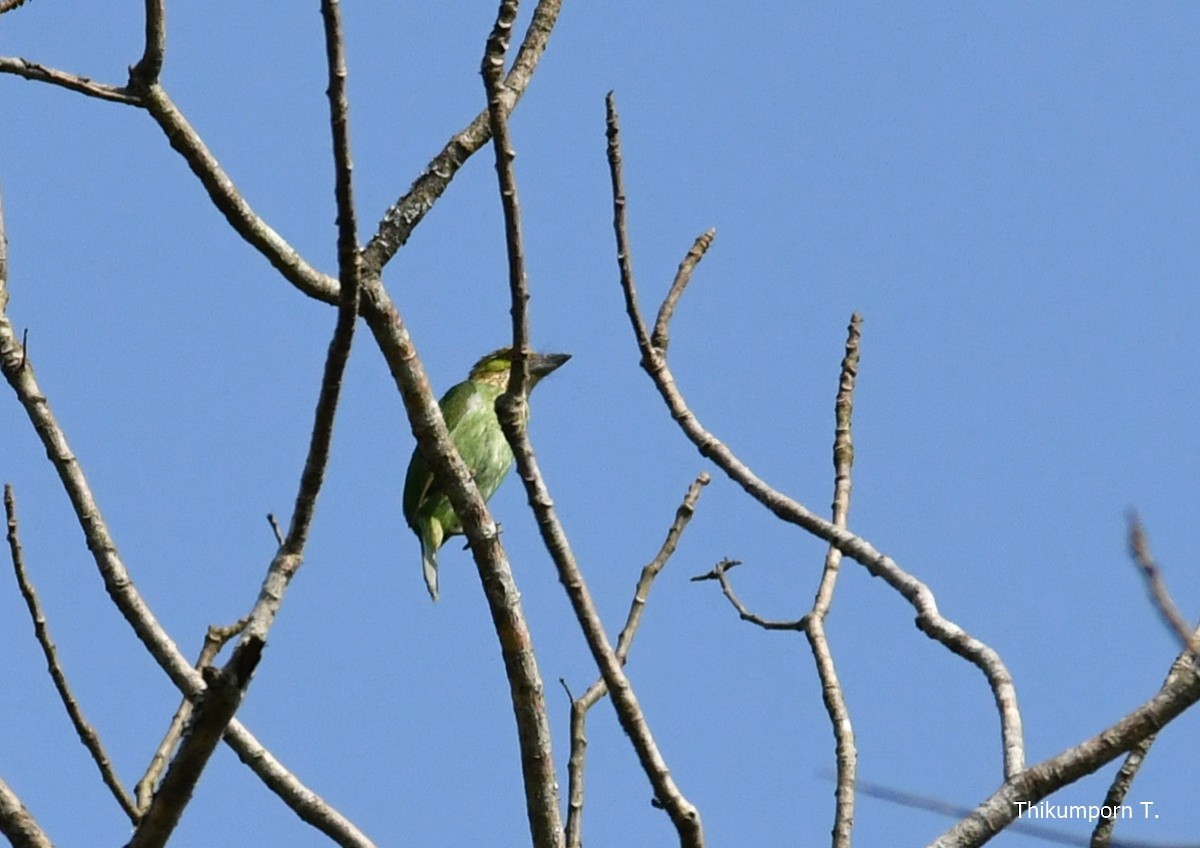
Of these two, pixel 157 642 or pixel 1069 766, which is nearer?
pixel 1069 766

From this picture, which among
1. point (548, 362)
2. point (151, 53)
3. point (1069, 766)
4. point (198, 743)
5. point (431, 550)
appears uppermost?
point (548, 362)

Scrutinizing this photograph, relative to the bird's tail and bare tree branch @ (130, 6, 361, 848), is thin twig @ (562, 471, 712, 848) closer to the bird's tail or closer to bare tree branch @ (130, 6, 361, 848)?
bare tree branch @ (130, 6, 361, 848)

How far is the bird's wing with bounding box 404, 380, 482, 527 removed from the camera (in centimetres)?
815

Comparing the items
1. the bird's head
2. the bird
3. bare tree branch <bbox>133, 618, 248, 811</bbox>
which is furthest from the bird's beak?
bare tree branch <bbox>133, 618, 248, 811</bbox>

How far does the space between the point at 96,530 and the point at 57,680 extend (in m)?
0.39

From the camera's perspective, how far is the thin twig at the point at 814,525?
2.75 m

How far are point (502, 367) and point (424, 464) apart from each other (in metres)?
1.02

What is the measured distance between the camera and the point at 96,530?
3.14 metres

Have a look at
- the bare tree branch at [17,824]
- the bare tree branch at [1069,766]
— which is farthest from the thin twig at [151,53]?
the bare tree branch at [1069,766]

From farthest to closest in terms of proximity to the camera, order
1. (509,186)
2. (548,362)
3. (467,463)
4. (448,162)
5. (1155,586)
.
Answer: (548,362) < (467,463) < (448,162) < (509,186) < (1155,586)

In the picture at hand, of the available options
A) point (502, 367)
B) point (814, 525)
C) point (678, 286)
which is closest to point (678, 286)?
point (678, 286)

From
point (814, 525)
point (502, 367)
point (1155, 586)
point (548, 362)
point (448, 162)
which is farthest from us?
point (502, 367)

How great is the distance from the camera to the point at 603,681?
3.03m

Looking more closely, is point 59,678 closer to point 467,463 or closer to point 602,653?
point 602,653
